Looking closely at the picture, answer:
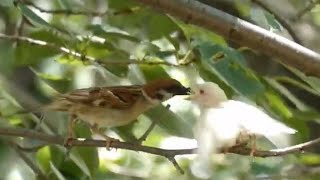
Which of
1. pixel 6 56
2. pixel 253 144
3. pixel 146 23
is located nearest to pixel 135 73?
pixel 146 23

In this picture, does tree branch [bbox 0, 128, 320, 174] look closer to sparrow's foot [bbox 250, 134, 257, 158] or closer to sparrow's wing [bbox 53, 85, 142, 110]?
sparrow's foot [bbox 250, 134, 257, 158]

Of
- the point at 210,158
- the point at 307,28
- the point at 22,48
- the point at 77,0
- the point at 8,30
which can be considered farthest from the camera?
the point at 307,28

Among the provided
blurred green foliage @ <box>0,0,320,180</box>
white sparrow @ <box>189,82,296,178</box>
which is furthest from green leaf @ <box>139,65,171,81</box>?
white sparrow @ <box>189,82,296,178</box>

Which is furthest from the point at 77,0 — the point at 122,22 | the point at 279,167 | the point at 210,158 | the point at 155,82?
the point at 210,158

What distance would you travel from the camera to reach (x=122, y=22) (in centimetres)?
175

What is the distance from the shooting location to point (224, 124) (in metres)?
1.19

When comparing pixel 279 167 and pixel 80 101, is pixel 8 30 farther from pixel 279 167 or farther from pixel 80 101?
pixel 279 167

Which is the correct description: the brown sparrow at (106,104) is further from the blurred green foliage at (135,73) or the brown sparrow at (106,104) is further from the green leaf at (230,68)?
the green leaf at (230,68)

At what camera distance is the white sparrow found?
116cm

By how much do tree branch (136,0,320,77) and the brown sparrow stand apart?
273 mm

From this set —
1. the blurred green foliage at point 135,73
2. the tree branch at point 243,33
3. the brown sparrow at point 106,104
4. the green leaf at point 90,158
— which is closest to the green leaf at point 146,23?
the blurred green foliage at point 135,73

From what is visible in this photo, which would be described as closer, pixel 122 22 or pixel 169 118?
pixel 169 118

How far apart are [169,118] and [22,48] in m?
0.38

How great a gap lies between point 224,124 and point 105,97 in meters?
0.44
